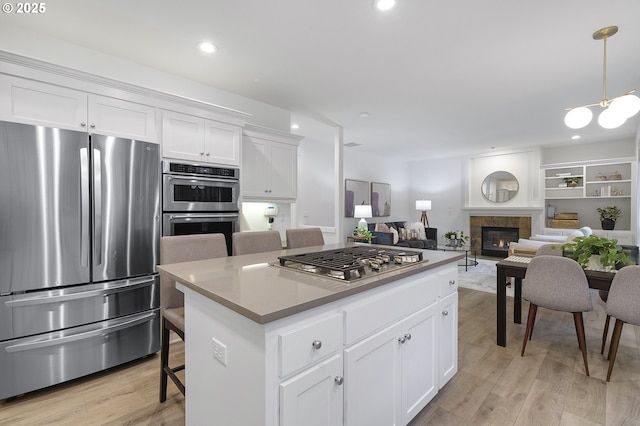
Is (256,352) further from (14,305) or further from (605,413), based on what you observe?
(605,413)

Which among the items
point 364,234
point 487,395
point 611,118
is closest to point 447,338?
point 487,395

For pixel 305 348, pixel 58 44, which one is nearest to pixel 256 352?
pixel 305 348

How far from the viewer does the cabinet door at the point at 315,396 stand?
3.34 ft

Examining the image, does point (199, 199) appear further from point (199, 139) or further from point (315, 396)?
point (315, 396)

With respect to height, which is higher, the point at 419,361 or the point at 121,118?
the point at 121,118

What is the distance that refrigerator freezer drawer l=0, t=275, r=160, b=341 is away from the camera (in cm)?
193

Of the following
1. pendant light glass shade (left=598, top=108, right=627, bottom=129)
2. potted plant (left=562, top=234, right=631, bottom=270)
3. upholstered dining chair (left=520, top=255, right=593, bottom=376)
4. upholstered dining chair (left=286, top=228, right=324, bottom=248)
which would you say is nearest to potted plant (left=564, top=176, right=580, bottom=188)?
potted plant (left=562, top=234, right=631, bottom=270)

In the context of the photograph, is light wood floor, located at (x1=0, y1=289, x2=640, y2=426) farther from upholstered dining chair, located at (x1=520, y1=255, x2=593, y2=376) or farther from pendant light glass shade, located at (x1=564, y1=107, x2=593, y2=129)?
pendant light glass shade, located at (x1=564, y1=107, x2=593, y2=129)

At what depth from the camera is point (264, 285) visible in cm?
127

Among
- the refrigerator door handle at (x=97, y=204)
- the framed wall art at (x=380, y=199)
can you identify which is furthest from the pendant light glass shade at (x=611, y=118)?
the framed wall art at (x=380, y=199)

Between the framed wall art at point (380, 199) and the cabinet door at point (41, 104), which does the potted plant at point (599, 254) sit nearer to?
the cabinet door at point (41, 104)

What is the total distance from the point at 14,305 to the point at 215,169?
175cm

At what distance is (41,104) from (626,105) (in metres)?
4.25

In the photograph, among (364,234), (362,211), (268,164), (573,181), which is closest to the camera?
(268,164)
